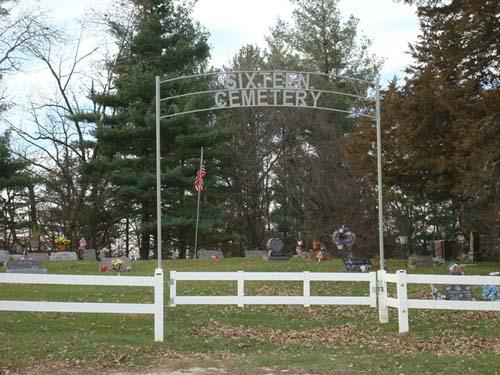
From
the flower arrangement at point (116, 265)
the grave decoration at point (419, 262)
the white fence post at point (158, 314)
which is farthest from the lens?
the grave decoration at point (419, 262)

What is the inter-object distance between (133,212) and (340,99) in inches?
618

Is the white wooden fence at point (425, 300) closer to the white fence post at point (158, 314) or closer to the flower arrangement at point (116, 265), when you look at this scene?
the white fence post at point (158, 314)

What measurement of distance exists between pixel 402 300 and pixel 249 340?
2.95m

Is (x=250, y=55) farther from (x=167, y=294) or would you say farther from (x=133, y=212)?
(x=167, y=294)

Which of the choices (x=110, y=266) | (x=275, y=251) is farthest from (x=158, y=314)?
(x=275, y=251)

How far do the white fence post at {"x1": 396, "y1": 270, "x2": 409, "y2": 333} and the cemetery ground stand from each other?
22cm

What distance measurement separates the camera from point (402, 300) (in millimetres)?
11891

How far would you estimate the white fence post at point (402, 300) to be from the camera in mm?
11758

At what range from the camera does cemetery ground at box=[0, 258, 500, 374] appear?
9.05m

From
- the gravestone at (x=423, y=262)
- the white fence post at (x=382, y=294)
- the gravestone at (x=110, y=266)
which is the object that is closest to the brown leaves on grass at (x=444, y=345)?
the white fence post at (x=382, y=294)

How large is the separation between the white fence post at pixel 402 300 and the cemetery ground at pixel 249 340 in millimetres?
217

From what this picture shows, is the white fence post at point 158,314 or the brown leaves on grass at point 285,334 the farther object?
the brown leaves on grass at point 285,334

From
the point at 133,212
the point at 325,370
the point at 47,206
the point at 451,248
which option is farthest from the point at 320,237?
the point at 325,370

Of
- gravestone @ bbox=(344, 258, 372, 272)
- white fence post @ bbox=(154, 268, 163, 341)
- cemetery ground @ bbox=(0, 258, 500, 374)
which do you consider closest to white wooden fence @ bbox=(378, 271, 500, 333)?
cemetery ground @ bbox=(0, 258, 500, 374)
